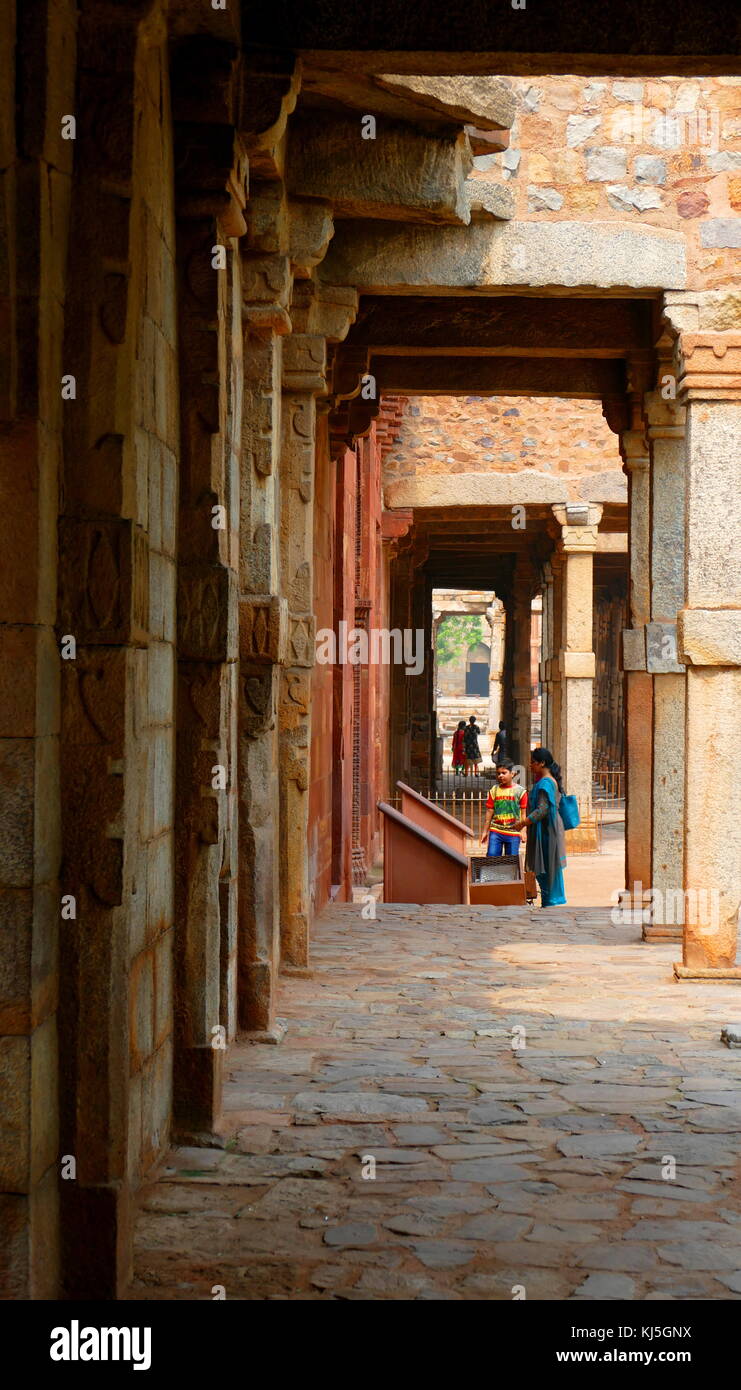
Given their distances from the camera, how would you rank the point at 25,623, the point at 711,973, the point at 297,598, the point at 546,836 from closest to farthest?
the point at 25,623, the point at 297,598, the point at 711,973, the point at 546,836

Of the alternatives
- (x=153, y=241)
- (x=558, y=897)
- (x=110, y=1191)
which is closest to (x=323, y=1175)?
(x=110, y=1191)

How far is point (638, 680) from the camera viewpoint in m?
9.75

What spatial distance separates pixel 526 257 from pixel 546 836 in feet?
17.5

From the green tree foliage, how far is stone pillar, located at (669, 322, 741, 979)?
51.1m

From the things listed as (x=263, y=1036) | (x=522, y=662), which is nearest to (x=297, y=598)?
(x=263, y=1036)

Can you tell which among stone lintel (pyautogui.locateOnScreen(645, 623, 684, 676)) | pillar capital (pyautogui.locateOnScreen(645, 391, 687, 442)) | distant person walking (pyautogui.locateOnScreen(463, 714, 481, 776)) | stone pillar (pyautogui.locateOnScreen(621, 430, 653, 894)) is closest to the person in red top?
stone pillar (pyautogui.locateOnScreen(621, 430, 653, 894))

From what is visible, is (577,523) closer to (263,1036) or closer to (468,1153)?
(263,1036)

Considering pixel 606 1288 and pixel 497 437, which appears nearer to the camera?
pixel 606 1288

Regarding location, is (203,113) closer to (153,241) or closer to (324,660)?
(153,241)

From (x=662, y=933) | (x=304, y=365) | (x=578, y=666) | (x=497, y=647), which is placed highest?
(x=304, y=365)

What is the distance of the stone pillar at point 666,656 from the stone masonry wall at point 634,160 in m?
1.48

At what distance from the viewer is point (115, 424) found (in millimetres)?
3373

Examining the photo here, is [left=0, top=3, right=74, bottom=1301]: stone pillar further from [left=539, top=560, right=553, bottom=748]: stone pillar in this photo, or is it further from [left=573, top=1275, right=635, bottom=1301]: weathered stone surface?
[left=539, top=560, right=553, bottom=748]: stone pillar
